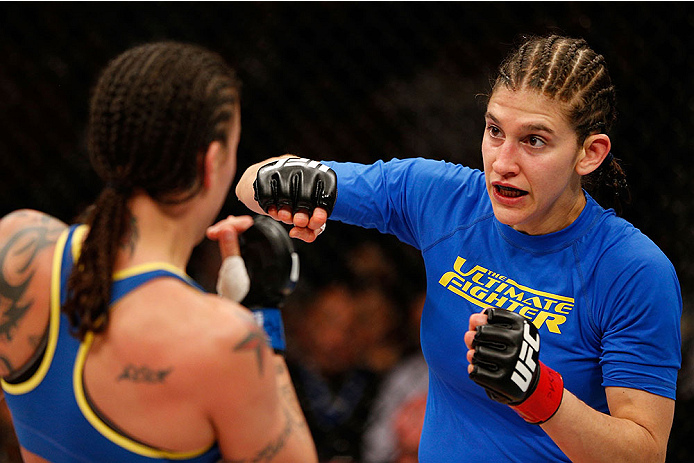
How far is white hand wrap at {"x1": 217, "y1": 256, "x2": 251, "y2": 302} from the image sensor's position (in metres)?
0.97

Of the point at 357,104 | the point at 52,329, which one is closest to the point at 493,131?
the point at 52,329

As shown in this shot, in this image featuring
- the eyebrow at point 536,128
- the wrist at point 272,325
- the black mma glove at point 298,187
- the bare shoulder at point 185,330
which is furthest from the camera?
the black mma glove at point 298,187

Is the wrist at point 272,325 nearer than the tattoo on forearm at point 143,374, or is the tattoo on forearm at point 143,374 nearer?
the tattoo on forearm at point 143,374

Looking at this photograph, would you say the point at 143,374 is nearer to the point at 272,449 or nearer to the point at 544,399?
the point at 272,449

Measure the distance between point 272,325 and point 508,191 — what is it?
44cm

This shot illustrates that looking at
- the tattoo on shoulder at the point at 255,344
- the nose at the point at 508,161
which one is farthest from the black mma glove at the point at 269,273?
the nose at the point at 508,161

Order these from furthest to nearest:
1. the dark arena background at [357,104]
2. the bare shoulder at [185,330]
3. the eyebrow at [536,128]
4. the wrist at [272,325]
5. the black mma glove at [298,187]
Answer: the dark arena background at [357,104] → the black mma glove at [298,187] → the eyebrow at [536,128] → the wrist at [272,325] → the bare shoulder at [185,330]

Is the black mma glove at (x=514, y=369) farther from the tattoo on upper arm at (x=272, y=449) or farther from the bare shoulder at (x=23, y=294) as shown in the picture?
the bare shoulder at (x=23, y=294)

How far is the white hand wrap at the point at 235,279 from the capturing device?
0.97 meters

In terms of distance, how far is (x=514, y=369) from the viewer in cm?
97

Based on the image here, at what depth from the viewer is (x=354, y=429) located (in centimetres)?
223

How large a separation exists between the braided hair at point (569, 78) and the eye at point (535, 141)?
5 centimetres

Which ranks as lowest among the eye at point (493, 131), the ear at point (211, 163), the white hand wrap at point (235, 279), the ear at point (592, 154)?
the white hand wrap at point (235, 279)

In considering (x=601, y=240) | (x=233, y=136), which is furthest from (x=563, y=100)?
(x=233, y=136)
